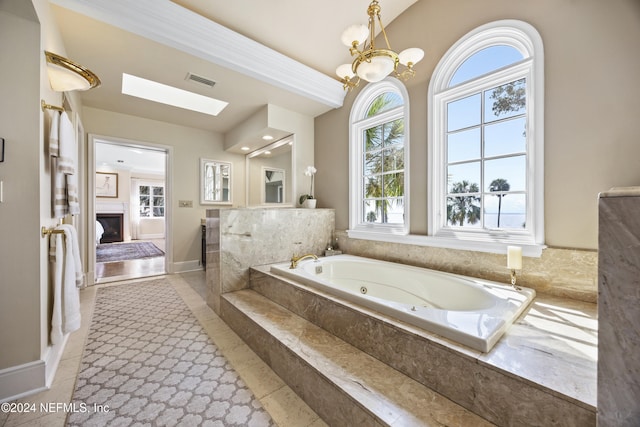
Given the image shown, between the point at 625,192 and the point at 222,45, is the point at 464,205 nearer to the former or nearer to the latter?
the point at 625,192

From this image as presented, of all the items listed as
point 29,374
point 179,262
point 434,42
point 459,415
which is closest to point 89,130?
point 179,262

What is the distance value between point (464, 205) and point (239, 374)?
240 centimetres

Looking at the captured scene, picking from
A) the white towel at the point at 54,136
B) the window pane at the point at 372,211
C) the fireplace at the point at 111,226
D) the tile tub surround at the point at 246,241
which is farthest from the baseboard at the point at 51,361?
the fireplace at the point at 111,226

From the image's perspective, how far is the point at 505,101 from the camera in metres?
2.13

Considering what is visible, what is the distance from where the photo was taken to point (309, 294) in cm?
189

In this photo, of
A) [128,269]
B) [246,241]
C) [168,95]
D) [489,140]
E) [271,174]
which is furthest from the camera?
[128,269]

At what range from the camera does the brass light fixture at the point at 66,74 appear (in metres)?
1.59

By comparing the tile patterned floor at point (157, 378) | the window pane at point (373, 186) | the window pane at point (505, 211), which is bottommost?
the tile patterned floor at point (157, 378)

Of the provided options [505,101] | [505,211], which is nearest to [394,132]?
[505,101]

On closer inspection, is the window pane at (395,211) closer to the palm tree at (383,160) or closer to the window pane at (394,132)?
the palm tree at (383,160)

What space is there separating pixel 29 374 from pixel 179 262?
2.84 metres

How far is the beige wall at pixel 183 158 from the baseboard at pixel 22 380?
9.17 ft

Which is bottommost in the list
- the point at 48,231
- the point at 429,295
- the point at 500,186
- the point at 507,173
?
the point at 429,295

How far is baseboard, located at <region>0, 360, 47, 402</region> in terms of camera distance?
1.39 m
